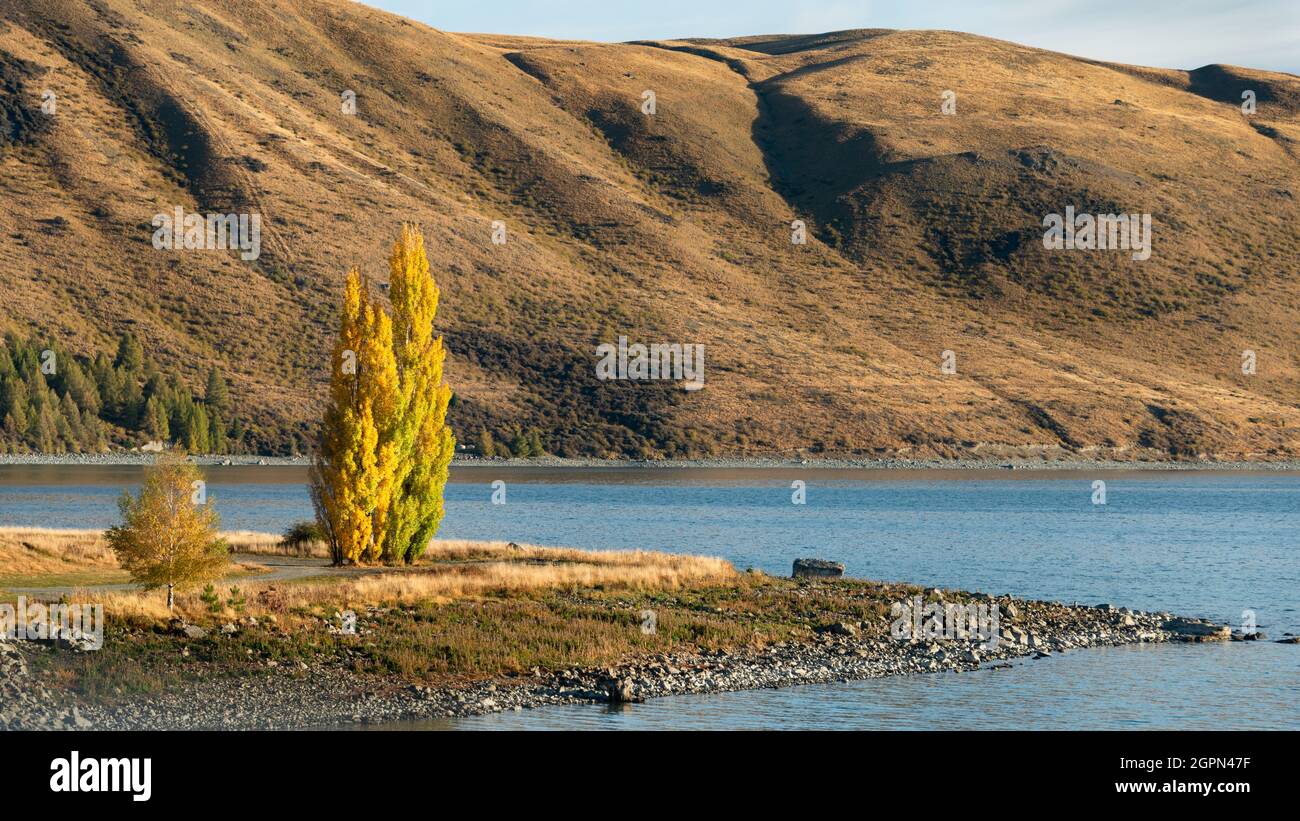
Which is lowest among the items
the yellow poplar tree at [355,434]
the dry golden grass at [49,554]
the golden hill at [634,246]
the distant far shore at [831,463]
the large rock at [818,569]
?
the large rock at [818,569]

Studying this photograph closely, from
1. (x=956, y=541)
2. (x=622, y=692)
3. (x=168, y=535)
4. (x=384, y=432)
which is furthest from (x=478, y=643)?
(x=956, y=541)

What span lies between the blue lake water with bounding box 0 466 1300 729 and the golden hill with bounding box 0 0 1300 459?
29.0 feet

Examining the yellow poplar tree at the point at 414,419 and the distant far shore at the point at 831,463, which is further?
the distant far shore at the point at 831,463

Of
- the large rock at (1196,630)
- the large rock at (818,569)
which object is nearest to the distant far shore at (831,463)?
the large rock at (818,569)

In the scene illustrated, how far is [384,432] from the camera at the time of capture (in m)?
40.4

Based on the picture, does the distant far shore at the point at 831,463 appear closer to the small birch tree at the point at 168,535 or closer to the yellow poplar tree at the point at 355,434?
the yellow poplar tree at the point at 355,434

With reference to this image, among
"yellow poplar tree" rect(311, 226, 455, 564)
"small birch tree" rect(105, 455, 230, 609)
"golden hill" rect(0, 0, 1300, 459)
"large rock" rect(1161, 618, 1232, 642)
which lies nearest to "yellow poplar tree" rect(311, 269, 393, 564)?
"yellow poplar tree" rect(311, 226, 455, 564)

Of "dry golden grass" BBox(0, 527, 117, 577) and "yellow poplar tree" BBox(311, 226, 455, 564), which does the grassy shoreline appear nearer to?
"dry golden grass" BBox(0, 527, 117, 577)

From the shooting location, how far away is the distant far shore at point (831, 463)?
113625mm

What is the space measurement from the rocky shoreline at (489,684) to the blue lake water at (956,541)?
0.82 meters

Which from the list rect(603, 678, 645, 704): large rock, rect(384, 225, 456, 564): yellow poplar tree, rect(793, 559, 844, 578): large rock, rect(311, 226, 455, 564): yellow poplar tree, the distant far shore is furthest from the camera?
the distant far shore

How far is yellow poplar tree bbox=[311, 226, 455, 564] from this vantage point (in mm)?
39844

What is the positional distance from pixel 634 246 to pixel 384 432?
12038 centimetres

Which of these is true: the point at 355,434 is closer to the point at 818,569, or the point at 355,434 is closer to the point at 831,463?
the point at 818,569
